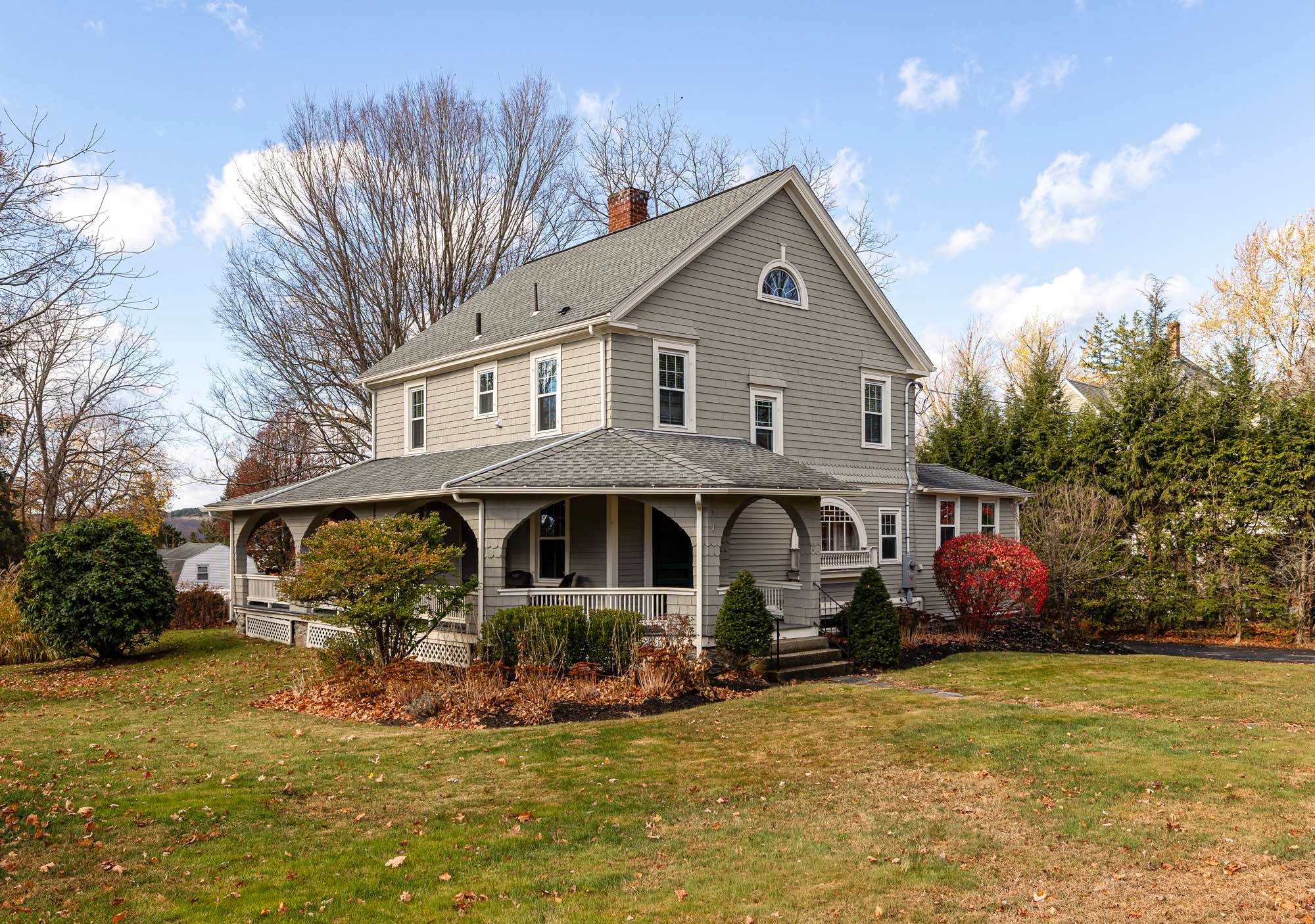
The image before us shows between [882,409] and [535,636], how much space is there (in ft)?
38.2

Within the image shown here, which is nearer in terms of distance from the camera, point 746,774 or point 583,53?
point 746,774

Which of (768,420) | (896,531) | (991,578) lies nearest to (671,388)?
(768,420)

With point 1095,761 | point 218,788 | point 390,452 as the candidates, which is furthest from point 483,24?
point 1095,761

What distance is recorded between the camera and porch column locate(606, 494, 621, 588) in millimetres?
16688

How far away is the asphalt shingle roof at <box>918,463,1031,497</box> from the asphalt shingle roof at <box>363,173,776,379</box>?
8.56 meters

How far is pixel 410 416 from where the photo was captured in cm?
2227

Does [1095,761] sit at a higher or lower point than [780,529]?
lower

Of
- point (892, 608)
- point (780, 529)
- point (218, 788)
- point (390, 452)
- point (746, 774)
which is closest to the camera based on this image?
point (218, 788)

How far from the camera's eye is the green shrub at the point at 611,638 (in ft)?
44.8

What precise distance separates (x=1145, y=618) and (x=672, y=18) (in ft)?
57.7

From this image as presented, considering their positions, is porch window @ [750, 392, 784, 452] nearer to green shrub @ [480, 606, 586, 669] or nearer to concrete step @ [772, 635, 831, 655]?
concrete step @ [772, 635, 831, 655]

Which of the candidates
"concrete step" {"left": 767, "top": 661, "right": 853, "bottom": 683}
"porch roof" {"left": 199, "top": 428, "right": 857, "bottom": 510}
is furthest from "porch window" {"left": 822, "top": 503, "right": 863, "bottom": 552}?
"concrete step" {"left": 767, "top": 661, "right": 853, "bottom": 683}

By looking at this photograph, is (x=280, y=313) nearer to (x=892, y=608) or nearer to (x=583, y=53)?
(x=583, y=53)

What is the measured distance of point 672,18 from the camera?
18859mm
